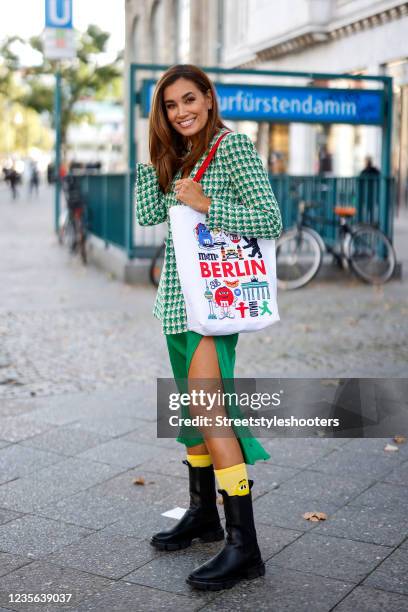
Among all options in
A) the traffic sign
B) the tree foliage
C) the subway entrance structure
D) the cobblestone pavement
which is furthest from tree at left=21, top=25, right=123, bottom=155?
the cobblestone pavement

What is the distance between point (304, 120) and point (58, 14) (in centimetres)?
698

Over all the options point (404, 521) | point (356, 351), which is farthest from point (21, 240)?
point (404, 521)

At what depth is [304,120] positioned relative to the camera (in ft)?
38.8

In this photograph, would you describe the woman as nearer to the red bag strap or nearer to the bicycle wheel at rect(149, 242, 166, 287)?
the red bag strap

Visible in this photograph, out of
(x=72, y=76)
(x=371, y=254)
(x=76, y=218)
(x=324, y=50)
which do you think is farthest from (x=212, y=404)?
(x=72, y=76)

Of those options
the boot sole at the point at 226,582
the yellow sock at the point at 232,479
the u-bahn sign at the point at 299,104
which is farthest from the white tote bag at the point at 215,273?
the u-bahn sign at the point at 299,104

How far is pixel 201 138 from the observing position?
330 centimetres

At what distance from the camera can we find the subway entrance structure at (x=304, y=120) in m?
11.6

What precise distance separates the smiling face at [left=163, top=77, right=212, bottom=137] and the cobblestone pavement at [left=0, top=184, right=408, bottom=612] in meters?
1.59

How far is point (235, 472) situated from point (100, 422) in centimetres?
230

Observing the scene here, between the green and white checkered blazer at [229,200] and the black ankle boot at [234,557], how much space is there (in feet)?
2.15

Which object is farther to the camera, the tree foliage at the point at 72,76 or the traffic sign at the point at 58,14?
the tree foliage at the point at 72,76

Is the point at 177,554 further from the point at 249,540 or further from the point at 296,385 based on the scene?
the point at 296,385

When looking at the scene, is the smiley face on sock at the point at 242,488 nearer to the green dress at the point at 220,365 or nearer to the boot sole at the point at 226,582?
the green dress at the point at 220,365
